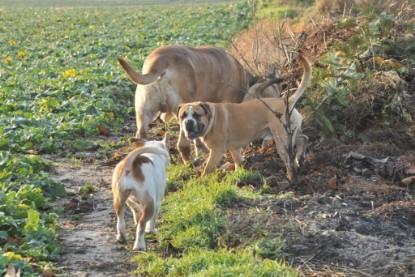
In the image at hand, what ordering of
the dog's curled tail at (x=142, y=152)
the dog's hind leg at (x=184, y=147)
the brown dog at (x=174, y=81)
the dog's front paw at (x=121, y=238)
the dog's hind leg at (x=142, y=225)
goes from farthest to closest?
the brown dog at (x=174, y=81), the dog's hind leg at (x=184, y=147), the dog's front paw at (x=121, y=238), the dog's curled tail at (x=142, y=152), the dog's hind leg at (x=142, y=225)

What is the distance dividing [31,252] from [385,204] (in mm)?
3814

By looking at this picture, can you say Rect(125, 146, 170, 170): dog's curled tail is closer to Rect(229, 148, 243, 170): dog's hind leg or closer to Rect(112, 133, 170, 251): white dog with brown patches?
Rect(112, 133, 170, 251): white dog with brown patches

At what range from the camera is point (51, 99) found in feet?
50.6

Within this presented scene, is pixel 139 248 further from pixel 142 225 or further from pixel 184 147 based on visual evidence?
pixel 184 147

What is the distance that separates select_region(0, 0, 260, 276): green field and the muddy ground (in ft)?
1.33

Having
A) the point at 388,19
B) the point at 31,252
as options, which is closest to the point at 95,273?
the point at 31,252

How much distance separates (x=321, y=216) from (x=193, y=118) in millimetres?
2702

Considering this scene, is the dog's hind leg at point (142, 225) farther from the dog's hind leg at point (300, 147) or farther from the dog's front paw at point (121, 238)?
the dog's hind leg at point (300, 147)

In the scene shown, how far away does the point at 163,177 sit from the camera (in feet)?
26.6

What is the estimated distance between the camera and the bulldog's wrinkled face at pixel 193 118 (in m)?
9.71

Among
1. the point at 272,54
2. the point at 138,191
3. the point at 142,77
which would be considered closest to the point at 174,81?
the point at 142,77

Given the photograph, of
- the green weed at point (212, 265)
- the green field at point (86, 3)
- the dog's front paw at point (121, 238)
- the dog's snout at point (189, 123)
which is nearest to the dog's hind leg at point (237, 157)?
the dog's snout at point (189, 123)

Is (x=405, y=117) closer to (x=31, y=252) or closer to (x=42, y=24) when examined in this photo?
(x=31, y=252)

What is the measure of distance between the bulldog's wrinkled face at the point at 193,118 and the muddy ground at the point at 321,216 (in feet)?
3.61
